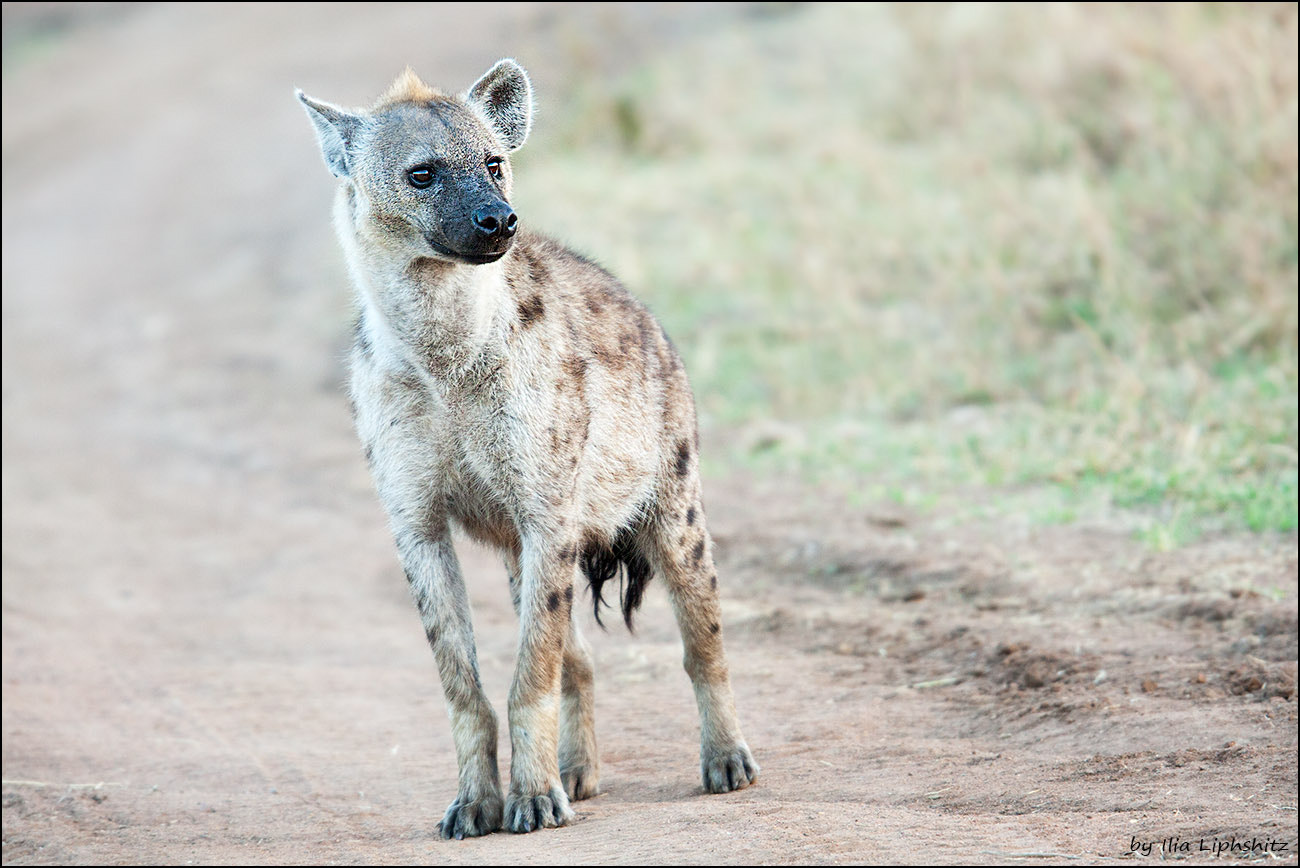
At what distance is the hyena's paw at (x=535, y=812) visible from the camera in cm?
356

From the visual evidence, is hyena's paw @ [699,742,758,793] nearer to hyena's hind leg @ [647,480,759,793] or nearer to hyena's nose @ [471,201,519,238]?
hyena's hind leg @ [647,480,759,793]

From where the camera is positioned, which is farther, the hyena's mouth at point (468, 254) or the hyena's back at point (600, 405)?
the hyena's back at point (600, 405)

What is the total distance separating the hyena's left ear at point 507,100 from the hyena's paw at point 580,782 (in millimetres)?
1669

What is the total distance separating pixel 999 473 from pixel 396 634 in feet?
8.59

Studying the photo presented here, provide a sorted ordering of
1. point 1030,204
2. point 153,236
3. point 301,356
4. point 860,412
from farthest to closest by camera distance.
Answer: point 153,236
point 301,356
point 1030,204
point 860,412

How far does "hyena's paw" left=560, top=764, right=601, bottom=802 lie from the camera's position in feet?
13.1

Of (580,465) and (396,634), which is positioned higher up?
(580,465)

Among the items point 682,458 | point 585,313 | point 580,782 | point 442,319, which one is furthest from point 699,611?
point 442,319

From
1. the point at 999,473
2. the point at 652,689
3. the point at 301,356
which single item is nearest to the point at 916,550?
the point at 999,473

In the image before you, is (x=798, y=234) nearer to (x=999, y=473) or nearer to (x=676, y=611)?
(x=999, y=473)

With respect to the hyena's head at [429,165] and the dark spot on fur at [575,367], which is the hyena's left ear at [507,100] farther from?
the dark spot on fur at [575,367]

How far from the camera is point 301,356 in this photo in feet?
31.8

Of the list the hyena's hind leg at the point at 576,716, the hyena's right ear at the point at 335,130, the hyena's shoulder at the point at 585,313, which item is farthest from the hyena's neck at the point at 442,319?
the hyena's hind leg at the point at 576,716

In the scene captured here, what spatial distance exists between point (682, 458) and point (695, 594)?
38 centimetres
